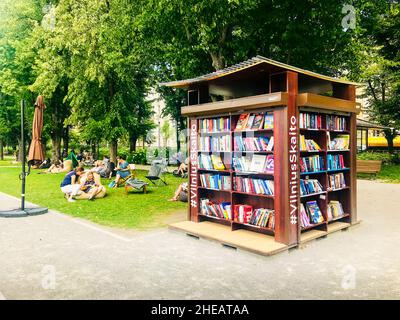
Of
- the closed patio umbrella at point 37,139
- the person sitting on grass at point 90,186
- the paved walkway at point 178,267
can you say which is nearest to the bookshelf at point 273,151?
the paved walkway at point 178,267

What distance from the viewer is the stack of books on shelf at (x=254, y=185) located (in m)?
6.99

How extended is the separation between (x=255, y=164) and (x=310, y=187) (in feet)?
4.14

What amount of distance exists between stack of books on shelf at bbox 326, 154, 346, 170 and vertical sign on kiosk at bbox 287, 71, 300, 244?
1528 mm

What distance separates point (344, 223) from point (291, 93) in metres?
3.58

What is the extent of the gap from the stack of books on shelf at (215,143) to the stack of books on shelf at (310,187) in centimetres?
169

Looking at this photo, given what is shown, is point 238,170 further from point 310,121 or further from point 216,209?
point 310,121

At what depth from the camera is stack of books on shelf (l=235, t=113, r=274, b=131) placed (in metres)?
6.96

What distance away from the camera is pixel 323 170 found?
300 inches

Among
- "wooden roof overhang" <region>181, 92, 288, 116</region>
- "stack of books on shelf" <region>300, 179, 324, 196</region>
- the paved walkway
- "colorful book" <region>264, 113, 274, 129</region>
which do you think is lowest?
the paved walkway

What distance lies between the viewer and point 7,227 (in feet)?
27.6

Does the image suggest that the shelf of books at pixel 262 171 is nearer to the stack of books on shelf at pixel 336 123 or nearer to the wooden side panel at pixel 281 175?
the stack of books on shelf at pixel 336 123

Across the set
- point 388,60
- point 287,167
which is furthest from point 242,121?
point 388,60

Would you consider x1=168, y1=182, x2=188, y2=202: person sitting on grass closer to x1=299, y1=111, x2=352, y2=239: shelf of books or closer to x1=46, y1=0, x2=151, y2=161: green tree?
x1=299, y1=111, x2=352, y2=239: shelf of books

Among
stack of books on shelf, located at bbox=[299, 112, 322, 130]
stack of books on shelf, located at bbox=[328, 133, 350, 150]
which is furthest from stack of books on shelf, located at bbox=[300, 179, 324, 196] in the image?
stack of books on shelf, located at bbox=[299, 112, 322, 130]
